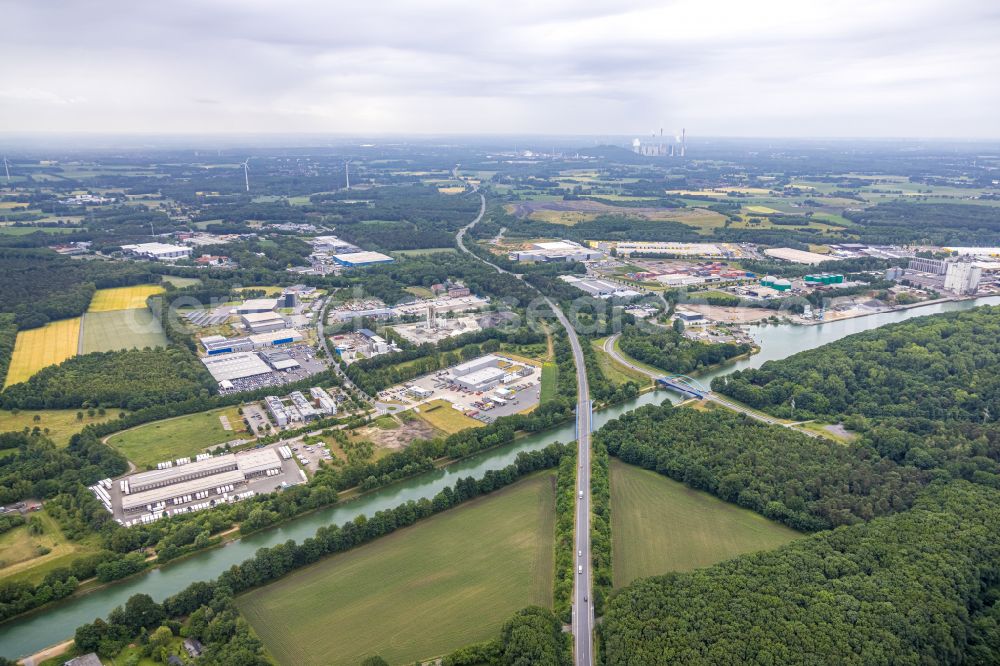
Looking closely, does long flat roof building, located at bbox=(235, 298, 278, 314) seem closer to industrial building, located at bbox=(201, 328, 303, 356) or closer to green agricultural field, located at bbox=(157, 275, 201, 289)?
industrial building, located at bbox=(201, 328, 303, 356)

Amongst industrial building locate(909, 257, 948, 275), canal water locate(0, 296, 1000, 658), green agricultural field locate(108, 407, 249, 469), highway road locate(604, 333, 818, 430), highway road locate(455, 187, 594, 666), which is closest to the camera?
highway road locate(455, 187, 594, 666)

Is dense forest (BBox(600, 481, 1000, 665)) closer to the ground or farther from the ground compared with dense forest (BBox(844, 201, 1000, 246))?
closer to the ground

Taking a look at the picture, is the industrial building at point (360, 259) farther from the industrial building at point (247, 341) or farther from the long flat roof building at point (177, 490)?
the long flat roof building at point (177, 490)

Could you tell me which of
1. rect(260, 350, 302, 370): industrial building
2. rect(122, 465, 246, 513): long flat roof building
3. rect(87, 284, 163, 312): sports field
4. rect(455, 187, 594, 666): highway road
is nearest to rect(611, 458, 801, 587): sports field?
rect(455, 187, 594, 666): highway road

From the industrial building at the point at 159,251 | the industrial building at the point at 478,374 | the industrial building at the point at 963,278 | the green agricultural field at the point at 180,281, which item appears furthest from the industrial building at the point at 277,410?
the industrial building at the point at 963,278

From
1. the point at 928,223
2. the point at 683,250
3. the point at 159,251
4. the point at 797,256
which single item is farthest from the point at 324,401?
the point at 928,223

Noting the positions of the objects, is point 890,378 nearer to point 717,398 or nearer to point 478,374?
point 717,398

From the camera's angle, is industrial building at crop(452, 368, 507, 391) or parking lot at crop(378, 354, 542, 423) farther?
industrial building at crop(452, 368, 507, 391)
